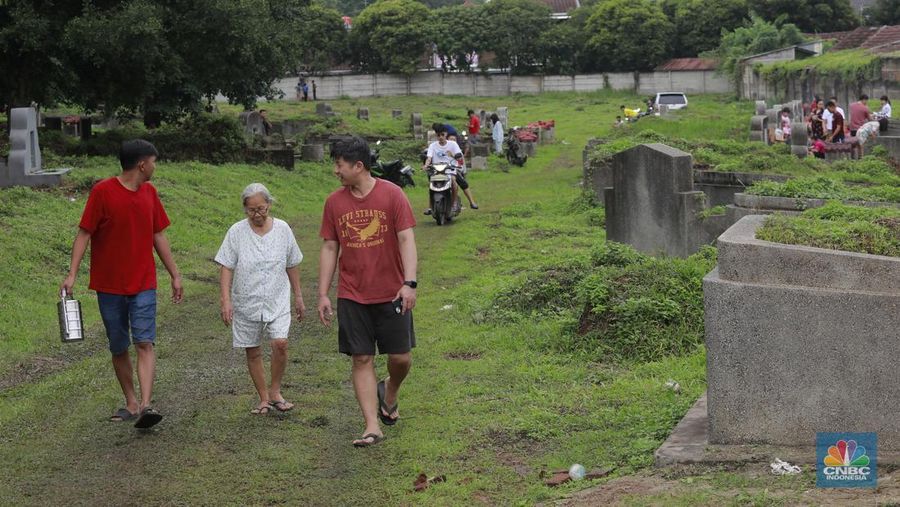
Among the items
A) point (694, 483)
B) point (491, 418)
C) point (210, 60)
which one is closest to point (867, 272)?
point (694, 483)

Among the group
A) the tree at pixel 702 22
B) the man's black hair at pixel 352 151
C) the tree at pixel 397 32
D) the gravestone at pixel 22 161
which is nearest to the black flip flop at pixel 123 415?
the man's black hair at pixel 352 151

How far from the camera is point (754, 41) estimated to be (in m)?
63.7

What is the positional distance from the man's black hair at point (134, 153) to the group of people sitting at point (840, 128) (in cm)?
1576

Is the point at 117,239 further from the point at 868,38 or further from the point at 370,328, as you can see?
the point at 868,38

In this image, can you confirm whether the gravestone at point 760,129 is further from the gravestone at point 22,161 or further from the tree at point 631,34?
the tree at point 631,34

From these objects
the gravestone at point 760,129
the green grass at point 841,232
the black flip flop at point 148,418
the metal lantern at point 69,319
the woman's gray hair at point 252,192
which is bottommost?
the black flip flop at point 148,418

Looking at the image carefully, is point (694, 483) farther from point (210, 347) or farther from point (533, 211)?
point (533, 211)

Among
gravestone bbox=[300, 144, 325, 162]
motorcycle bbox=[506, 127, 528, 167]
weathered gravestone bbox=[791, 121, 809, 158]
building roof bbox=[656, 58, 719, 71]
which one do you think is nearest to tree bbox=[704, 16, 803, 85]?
building roof bbox=[656, 58, 719, 71]

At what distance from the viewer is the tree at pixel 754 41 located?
6228 cm

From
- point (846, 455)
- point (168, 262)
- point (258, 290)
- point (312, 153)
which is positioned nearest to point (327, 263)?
point (258, 290)

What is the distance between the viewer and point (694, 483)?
6.04 metres

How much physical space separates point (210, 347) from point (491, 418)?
11.5 feet

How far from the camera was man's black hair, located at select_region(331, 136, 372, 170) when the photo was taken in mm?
7695

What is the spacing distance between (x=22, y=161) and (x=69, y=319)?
36.0 ft
